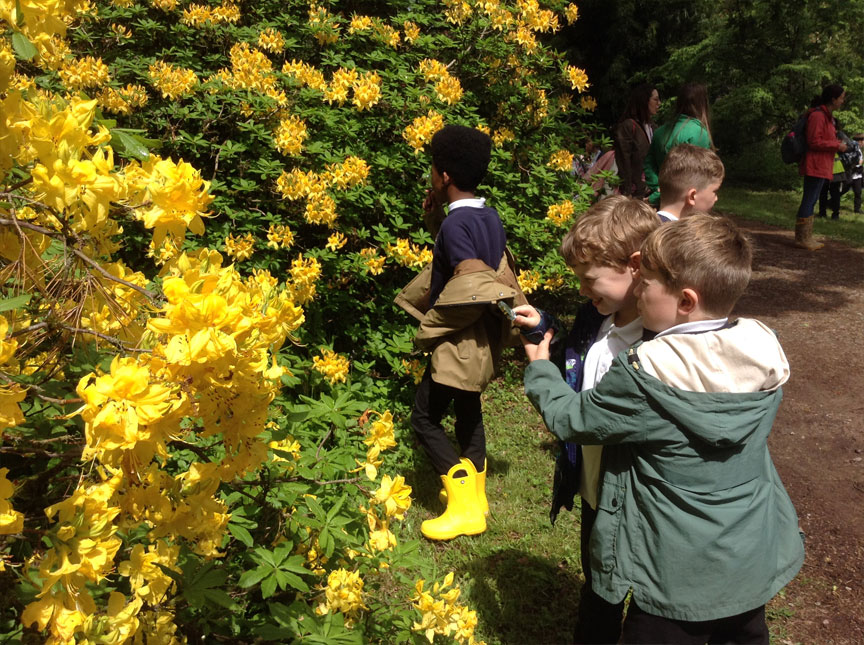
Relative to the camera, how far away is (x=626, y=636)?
1871mm

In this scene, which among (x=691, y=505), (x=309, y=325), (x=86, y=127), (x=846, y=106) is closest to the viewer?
(x=86, y=127)

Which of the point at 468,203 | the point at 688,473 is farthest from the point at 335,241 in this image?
the point at 688,473

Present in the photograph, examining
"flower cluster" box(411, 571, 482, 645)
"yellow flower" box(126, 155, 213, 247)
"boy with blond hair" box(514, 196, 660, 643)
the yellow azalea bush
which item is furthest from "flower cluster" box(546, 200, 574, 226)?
"yellow flower" box(126, 155, 213, 247)

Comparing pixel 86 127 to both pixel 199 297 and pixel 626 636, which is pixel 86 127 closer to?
pixel 199 297

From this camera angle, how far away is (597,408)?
1786 mm

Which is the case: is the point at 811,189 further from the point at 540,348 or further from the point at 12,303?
the point at 12,303

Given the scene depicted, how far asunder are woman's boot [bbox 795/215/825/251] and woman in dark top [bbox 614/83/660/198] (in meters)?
5.10

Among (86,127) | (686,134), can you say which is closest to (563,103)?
(686,134)

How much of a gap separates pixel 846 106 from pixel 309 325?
1421cm

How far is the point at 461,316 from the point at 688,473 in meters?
1.44

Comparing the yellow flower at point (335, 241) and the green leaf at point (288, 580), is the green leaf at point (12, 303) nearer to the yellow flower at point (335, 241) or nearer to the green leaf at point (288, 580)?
the green leaf at point (288, 580)

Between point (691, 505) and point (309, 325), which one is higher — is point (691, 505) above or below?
above

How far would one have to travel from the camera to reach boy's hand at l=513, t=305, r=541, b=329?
6.77ft

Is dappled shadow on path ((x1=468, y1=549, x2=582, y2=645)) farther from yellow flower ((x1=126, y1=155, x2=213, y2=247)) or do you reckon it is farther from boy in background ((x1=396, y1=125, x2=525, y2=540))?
yellow flower ((x1=126, y1=155, x2=213, y2=247))
